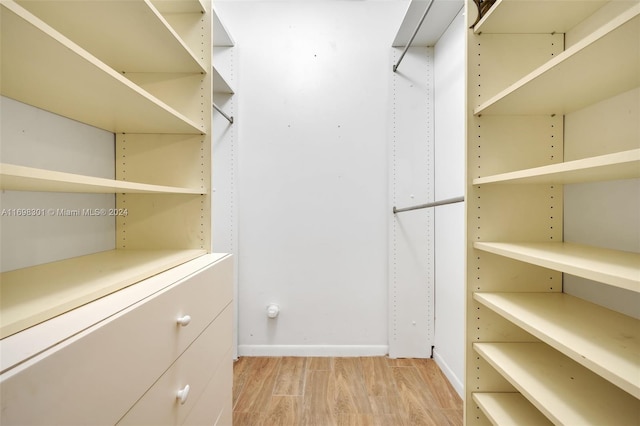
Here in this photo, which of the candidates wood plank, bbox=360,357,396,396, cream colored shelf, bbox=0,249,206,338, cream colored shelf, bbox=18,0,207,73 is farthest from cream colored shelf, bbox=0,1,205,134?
wood plank, bbox=360,357,396,396

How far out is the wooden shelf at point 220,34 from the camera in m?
1.53

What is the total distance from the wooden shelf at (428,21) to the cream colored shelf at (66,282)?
165cm

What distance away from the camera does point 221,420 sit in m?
1.05

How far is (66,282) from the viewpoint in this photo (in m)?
0.67

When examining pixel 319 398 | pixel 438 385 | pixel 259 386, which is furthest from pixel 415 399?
pixel 259 386

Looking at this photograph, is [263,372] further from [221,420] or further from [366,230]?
[366,230]

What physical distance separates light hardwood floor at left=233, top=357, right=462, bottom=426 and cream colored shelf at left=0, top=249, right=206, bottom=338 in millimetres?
925

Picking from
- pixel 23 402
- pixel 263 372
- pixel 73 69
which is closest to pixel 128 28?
pixel 73 69

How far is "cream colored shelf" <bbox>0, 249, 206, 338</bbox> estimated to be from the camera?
1.60 feet

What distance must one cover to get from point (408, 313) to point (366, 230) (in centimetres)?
61

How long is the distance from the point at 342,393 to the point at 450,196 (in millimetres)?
1248

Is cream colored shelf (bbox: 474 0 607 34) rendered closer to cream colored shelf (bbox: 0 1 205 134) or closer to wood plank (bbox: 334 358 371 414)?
cream colored shelf (bbox: 0 1 205 134)

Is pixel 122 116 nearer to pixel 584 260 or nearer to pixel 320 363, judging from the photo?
pixel 584 260

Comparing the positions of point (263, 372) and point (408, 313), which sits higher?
point (408, 313)
